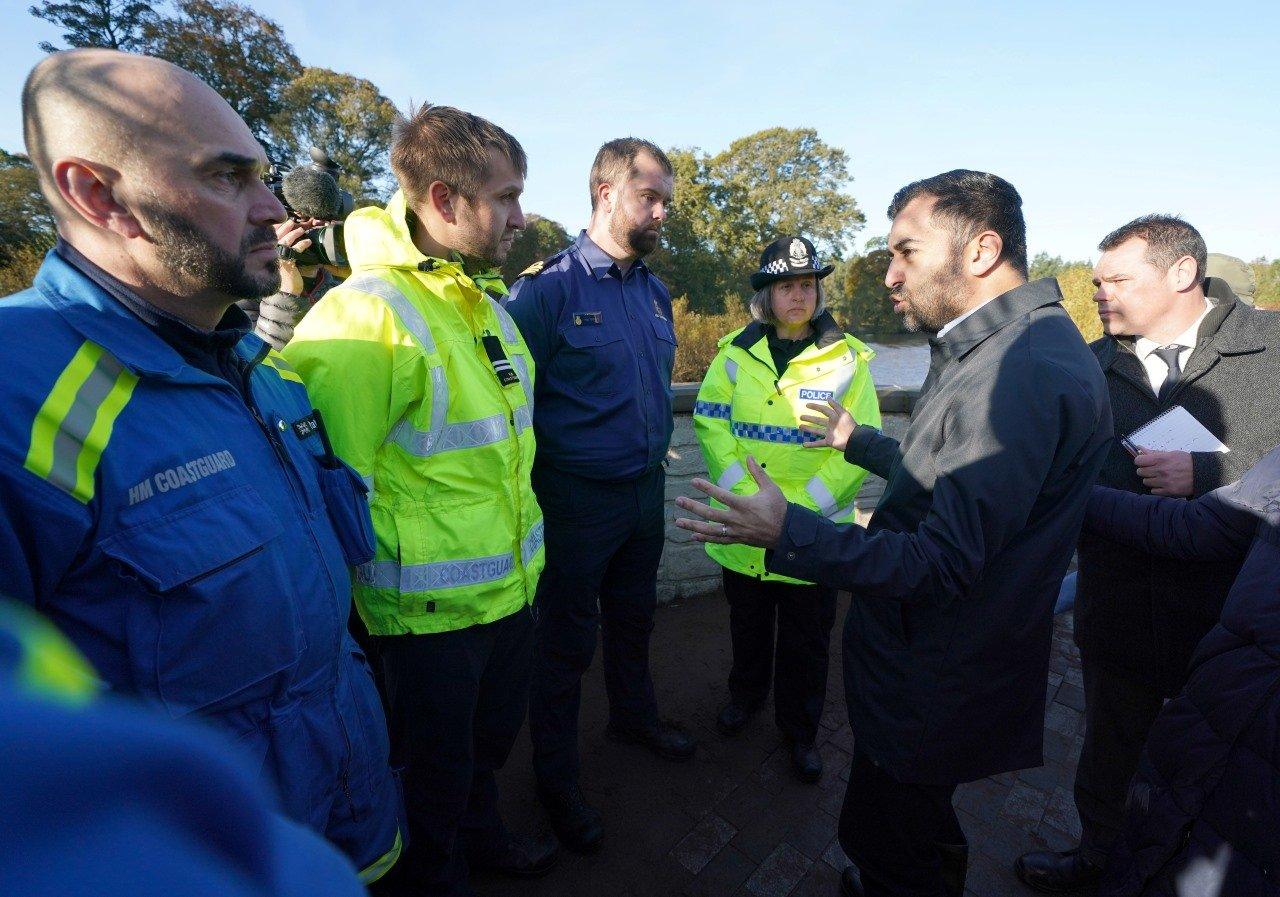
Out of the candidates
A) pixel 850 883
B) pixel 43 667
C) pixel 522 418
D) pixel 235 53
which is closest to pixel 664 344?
pixel 522 418

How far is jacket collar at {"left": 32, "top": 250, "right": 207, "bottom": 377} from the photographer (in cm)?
102

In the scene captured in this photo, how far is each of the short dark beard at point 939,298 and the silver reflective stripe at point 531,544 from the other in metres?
1.38

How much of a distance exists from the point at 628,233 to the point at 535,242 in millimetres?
26252

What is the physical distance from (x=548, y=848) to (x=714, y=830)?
67 cm

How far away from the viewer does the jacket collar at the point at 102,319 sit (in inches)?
40.2

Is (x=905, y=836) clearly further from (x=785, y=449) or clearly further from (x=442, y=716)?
(x=785, y=449)

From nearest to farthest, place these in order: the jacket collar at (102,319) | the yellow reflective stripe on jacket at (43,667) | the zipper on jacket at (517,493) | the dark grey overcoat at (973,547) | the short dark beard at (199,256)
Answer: the yellow reflective stripe on jacket at (43,667)
the jacket collar at (102,319)
the short dark beard at (199,256)
the dark grey overcoat at (973,547)
the zipper on jacket at (517,493)

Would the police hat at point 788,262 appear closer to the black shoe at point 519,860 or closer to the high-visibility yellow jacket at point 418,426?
the high-visibility yellow jacket at point 418,426

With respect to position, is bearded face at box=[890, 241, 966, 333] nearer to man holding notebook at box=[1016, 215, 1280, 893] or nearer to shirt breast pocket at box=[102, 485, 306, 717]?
man holding notebook at box=[1016, 215, 1280, 893]

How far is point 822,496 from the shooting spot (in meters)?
2.84

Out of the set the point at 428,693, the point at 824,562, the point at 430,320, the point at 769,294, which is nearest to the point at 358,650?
the point at 428,693

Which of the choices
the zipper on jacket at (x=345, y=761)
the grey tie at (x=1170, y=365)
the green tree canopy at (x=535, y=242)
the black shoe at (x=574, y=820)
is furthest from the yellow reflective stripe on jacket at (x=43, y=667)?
the green tree canopy at (x=535, y=242)

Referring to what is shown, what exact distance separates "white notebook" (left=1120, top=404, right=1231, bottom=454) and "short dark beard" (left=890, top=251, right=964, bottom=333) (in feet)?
3.63

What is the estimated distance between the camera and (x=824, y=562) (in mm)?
1516
